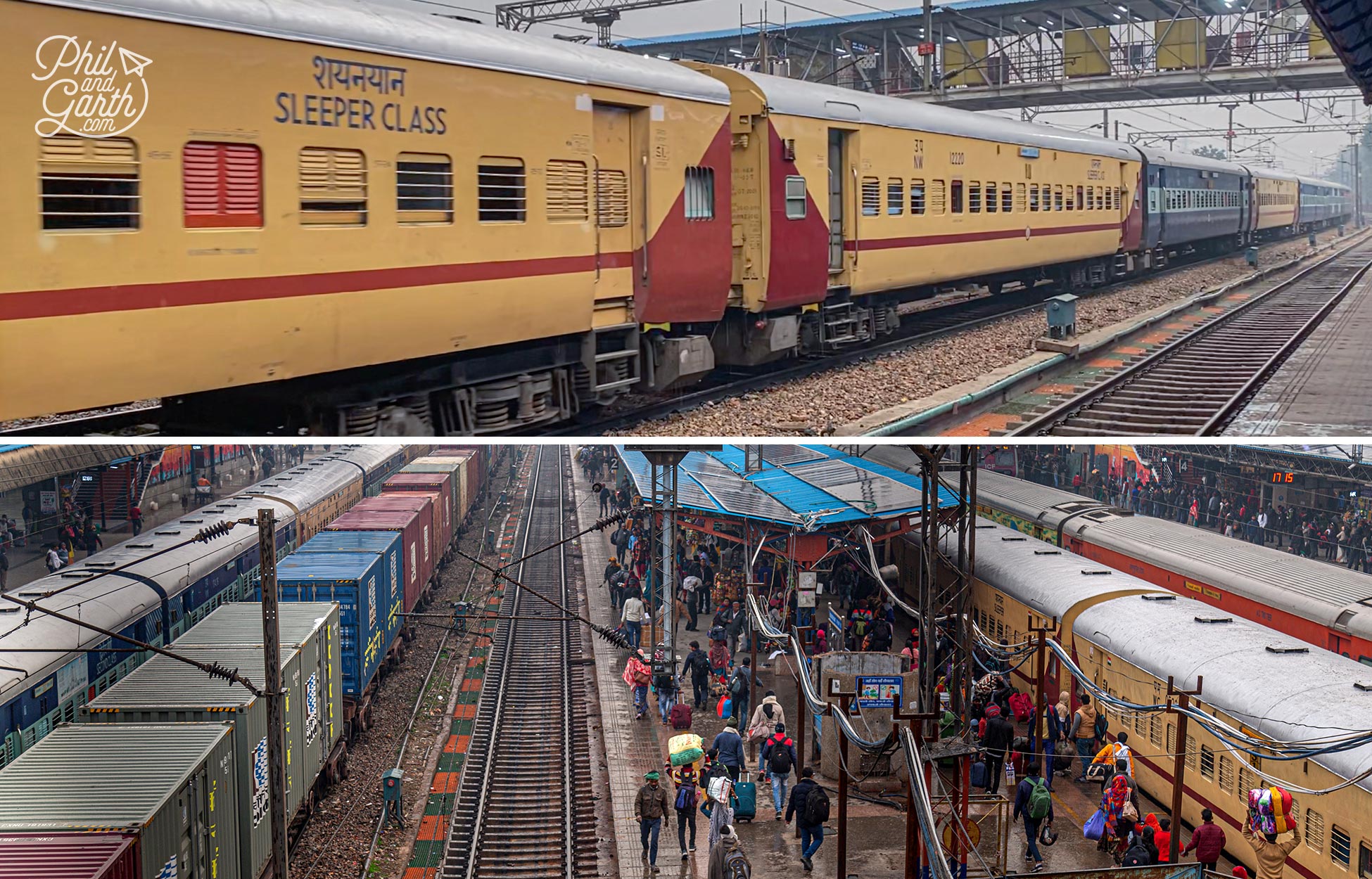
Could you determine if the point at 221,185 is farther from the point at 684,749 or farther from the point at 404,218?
the point at 684,749

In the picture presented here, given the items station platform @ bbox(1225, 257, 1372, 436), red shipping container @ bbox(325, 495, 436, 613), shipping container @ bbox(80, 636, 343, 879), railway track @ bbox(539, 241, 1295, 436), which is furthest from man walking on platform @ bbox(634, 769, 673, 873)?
red shipping container @ bbox(325, 495, 436, 613)

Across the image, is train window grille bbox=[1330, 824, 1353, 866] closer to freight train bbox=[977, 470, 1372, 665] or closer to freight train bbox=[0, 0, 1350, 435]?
freight train bbox=[977, 470, 1372, 665]

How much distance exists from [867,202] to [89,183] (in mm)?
10512

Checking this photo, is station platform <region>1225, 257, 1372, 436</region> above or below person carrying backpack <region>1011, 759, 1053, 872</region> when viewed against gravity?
above

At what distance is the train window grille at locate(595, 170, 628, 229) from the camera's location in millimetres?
10156

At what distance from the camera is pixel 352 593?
16.8m

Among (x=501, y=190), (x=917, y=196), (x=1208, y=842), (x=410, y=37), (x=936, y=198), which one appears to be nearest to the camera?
(x=410, y=37)

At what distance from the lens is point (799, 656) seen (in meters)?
14.2

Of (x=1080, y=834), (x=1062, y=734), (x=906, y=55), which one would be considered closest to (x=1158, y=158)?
(x=906, y=55)

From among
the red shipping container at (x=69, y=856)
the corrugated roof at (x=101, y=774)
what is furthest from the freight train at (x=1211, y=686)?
the red shipping container at (x=69, y=856)

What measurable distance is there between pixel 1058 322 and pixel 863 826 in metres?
7.10

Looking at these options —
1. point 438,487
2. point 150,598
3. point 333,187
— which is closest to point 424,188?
point 333,187

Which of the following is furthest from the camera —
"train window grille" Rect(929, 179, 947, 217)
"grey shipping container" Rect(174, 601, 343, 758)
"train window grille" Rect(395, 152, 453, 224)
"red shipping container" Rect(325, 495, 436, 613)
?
"red shipping container" Rect(325, 495, 436, 613)

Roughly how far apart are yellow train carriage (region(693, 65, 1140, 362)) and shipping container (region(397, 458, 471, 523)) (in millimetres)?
14701
